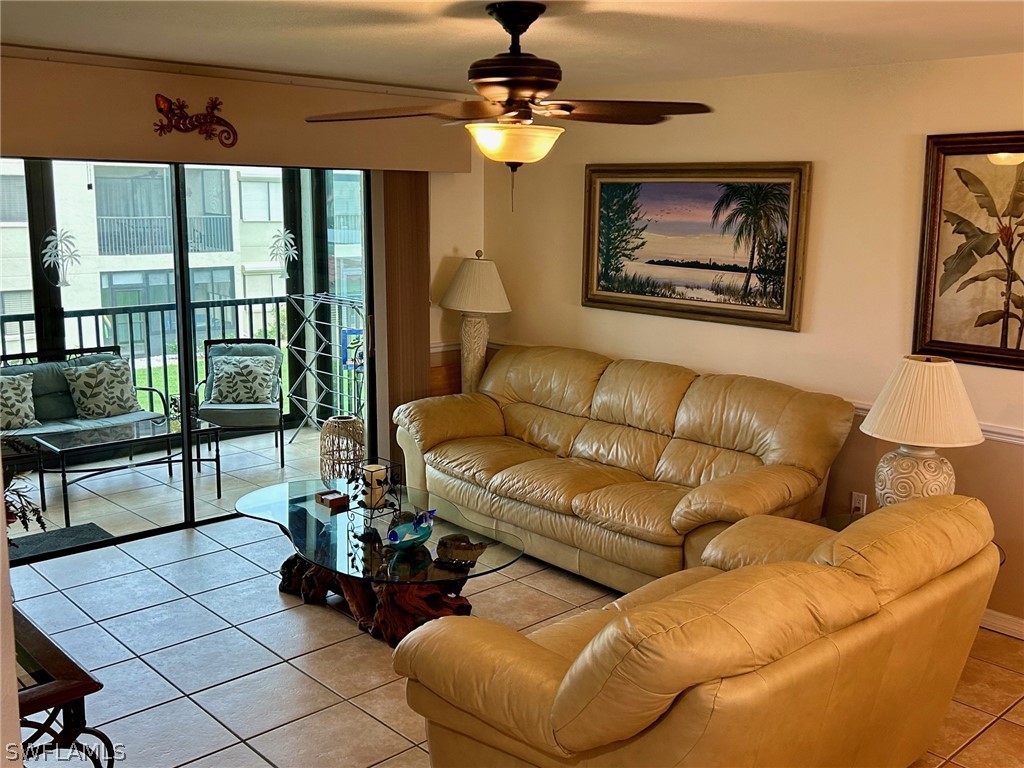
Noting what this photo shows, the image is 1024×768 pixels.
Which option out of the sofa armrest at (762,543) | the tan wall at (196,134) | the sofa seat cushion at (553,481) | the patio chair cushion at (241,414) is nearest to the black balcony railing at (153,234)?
the tan wall at (196,134)

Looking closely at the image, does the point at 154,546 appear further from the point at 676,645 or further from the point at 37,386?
the point at 676,645

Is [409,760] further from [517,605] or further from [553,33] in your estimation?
[553,33]

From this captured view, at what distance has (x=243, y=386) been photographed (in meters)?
5.41

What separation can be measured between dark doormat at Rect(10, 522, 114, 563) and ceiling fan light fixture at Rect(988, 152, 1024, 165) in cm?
456

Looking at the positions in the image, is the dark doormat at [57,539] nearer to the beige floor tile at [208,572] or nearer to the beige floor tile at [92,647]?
the beige floor tile at [208,572]

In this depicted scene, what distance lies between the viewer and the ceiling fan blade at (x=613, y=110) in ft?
9.66

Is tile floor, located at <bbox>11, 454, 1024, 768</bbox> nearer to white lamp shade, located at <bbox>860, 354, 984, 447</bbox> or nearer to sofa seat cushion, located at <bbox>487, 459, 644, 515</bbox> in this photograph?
sofa seat cushion, located at <bbox>487, 459, 644, 515</bbox>

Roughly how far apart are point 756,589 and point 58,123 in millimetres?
3576

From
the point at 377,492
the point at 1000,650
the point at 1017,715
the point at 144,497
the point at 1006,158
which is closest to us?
the point at 1017,715

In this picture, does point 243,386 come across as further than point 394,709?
Yes

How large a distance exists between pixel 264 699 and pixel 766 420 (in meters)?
2.51

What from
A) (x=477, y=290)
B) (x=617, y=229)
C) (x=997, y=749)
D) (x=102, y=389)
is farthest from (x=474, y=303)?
(x=997, y=749)

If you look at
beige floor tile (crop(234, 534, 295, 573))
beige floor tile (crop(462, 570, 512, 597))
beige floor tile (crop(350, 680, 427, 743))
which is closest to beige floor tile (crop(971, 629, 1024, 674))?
beige floor tile (crop(462, 570, 512, 597))

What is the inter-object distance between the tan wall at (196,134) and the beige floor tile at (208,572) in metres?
1.97
